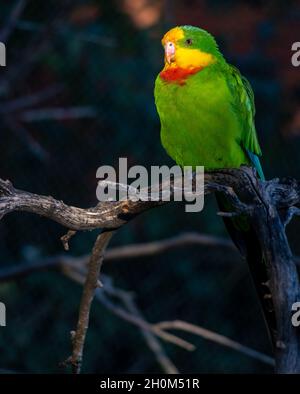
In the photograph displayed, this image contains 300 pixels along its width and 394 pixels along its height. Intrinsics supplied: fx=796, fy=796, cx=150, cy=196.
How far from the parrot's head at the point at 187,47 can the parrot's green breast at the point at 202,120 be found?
1.2 inches

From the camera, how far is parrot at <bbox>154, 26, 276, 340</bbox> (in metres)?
1.98

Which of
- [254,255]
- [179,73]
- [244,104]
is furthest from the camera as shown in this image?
[244,104]

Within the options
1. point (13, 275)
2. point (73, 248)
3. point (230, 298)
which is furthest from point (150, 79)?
point (13, 275)

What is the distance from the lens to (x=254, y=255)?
6.26 ft

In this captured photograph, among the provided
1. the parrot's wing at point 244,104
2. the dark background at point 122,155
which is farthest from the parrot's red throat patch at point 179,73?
the dark background at point 122,155

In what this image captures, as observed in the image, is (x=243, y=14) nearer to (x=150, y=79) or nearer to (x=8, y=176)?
(x=150, y=79)

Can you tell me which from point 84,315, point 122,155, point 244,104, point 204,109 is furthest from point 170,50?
point 122,155

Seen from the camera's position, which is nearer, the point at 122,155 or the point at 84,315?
the point at 84,315

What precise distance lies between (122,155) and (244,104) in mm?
2323

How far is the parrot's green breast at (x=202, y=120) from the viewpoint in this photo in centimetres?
201

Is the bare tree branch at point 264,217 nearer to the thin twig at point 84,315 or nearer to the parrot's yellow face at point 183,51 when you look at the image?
the thin twig at point 84,315

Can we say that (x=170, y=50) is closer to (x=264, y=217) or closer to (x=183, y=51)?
(x=183, y=51)

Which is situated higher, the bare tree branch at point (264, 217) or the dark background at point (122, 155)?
the dark background at point (122, 155)

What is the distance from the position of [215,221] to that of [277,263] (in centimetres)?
262
